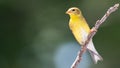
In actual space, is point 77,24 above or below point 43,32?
above

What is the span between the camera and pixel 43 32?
2.69 m

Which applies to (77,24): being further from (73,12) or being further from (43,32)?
(43,32)

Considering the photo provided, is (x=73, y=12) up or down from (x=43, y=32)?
up

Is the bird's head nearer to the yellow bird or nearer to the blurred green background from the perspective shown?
the yellow bird

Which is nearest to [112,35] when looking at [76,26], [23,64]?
[23,64]

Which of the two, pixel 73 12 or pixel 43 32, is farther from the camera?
pixel 43 32

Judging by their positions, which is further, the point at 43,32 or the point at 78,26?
the point at 43,32

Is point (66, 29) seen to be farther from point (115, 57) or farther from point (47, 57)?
point (115, 57)

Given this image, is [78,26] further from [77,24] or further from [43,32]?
[43,32]

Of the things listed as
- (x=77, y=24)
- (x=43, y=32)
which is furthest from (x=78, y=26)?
(x=43, y=32)

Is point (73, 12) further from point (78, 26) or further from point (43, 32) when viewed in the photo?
point (43, 32)

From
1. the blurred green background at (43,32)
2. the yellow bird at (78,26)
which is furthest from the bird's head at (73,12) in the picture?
the blurred green background at (43,32)

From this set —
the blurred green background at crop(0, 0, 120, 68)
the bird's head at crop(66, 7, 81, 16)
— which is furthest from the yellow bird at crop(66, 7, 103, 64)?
the blurred green background at crop(0, 0, 120, 68)

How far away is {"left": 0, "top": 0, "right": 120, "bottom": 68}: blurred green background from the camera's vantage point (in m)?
2.52
